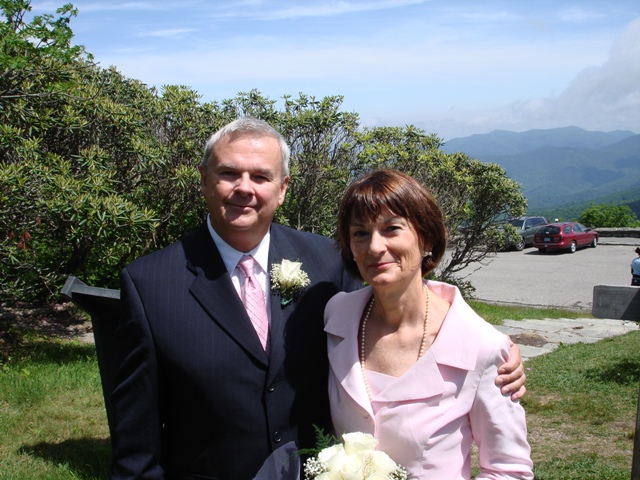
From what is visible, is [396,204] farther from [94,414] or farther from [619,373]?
[619,373]

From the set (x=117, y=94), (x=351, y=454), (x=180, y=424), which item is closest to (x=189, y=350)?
(x=180, y=424)

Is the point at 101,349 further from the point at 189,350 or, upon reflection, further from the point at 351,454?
the point at 351,454

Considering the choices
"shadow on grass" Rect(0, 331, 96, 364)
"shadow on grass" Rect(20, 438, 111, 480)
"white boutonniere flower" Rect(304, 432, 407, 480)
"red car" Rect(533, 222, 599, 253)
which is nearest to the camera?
"white boutonniere flower" Rect(304, 432, 407, 480)

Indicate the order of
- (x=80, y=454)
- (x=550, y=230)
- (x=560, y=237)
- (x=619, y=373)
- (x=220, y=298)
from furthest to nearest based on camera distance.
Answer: (x=550, y=230) < (x=560, y=237) < (x=619, y=373) < (x=80, y=454) < (x=220, y=298)

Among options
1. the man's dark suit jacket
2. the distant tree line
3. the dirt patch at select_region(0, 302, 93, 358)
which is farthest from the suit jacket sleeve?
the dirt patch at select_region(0, 302, 93, 358)

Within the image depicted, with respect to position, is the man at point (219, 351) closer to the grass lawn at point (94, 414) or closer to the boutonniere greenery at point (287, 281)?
the boutonniere greenery at point (287, 281)

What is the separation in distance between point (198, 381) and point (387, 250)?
907 millimetres

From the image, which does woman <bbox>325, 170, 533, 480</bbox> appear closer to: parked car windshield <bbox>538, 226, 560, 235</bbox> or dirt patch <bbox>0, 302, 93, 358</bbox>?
dirt patch <bbox>0, 302, 93, 358</bbox>

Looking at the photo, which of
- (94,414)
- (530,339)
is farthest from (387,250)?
(530,339)

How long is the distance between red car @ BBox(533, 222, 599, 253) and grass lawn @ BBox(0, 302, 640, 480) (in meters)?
23.7

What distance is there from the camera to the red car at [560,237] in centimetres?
3195

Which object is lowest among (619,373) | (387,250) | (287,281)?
(619,373)

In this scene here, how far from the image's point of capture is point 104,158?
7469 mm

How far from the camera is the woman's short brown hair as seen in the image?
8.30 ft
